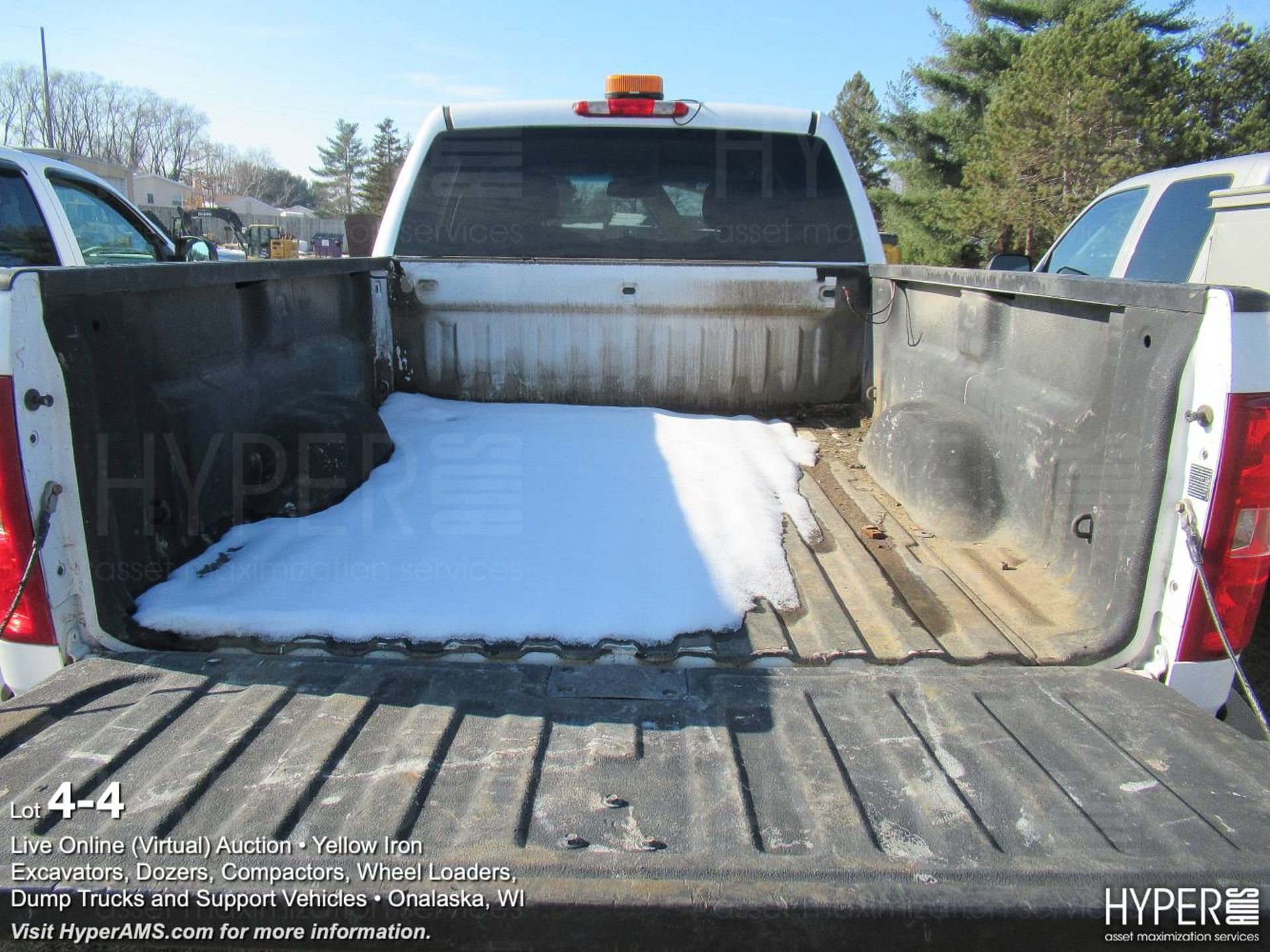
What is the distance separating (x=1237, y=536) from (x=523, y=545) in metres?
1.63

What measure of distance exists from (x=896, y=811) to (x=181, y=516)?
179 centimetres

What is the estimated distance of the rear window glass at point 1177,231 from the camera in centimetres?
524

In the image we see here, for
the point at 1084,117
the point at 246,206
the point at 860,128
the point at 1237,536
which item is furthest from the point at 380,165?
the point at 1237,536

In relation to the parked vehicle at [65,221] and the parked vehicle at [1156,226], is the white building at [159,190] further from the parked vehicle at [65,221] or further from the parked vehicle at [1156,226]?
the parked vehicle at [1156,226]

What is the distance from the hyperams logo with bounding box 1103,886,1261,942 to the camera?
1.24m

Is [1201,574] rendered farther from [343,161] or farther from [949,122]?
[343,161]

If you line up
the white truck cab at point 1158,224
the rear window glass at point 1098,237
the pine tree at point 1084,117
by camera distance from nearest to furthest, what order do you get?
the white truck cab at point 1158,224, the rear window glass at point 1098,237, the pine tree at point 1084,117

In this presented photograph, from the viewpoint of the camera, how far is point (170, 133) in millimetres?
86438

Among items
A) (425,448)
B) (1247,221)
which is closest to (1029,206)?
(1247,221)

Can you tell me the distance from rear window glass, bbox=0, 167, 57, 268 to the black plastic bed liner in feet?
16.2

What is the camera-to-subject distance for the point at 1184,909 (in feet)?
4.13

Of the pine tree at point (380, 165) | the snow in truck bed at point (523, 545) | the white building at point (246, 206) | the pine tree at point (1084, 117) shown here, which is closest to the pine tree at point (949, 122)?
the pine tree at point (1084, 117)

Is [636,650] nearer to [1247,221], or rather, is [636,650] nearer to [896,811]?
[896,811]

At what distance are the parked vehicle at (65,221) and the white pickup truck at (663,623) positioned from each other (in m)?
3.71
